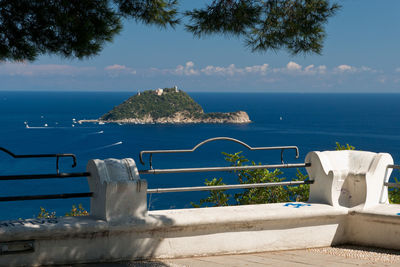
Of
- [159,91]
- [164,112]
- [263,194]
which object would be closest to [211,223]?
[263,194]

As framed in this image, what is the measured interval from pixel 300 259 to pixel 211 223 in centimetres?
90

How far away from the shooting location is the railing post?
175 inches

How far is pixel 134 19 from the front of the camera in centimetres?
512

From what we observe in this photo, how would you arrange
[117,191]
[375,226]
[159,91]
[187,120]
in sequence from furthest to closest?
[159,91], [187,120], [375,226], [117,191]

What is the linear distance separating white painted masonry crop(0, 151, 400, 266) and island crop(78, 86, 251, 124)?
135 meters

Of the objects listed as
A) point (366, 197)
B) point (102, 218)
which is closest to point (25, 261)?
point (102, 218)

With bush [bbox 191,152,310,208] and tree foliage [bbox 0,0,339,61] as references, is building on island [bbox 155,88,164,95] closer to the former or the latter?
bush [bbox 191,152,310,208]

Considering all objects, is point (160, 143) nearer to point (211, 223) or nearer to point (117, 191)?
point (211, 223)

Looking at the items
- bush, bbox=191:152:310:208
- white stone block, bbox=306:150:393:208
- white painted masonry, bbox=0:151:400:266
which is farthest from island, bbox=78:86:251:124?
white painted masonry, bbox=0:151:400:266

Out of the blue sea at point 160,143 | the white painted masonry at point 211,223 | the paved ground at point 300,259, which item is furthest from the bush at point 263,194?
the blue sea at point 160,143

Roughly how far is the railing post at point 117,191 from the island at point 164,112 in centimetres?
13570

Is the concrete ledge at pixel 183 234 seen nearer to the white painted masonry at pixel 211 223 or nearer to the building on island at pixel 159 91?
the white painted masonry at pixel 211 223

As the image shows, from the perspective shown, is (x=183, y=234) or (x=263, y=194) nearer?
(x=183, y=234)

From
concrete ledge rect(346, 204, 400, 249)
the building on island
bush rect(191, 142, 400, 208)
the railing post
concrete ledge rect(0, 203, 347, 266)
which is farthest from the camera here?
the building on island
